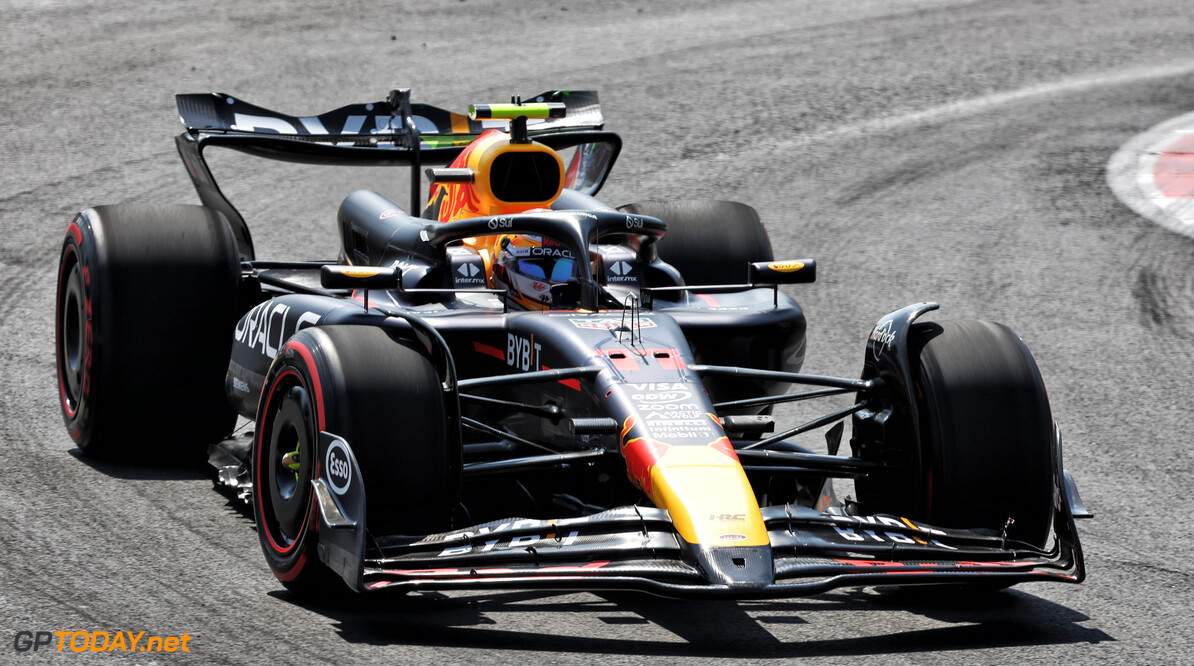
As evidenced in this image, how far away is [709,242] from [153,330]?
3.23 metres

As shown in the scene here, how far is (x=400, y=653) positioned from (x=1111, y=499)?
3.86 m

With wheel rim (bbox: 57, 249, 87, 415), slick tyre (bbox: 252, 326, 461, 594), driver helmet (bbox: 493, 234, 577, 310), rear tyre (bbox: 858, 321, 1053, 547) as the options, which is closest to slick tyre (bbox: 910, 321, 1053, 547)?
rear tyre (bbox: 858, 321, 1053, 547)

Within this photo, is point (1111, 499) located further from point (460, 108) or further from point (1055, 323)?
point (460, 108)

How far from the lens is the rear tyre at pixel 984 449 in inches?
242

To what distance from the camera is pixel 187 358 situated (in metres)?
8.11

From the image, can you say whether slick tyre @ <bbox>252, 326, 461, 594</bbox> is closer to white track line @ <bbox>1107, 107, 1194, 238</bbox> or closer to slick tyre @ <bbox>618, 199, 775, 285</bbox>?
slick tyre @ <bbox>618, 199, 775, 285</bbox>

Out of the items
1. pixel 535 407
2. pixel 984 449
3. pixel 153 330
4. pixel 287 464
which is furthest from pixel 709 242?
pixel 287 464

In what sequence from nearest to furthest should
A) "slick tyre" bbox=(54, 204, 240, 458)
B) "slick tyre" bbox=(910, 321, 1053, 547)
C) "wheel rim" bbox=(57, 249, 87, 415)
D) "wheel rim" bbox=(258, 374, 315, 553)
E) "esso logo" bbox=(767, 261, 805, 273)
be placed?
"wheel rim" bbox=(258, 374, 315, 553) → "slick tyre" bbox=(910, 321, 1053, 547) → "esso logo" bbox=(767, 261, 805, 273) → "slick tyre" bbox=(54, 204, 240, 458) → "wheel rim" bbox=(57, 249, 87, 415)

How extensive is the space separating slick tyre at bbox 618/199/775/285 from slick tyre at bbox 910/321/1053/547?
3165 mm

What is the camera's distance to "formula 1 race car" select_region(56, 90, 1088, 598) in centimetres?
557

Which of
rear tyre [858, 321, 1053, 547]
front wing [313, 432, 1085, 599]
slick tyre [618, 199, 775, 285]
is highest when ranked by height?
slick tyre [618, 199, 775, 285]

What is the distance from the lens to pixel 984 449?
6.15 m

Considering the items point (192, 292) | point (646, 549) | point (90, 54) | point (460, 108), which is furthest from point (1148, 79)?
point (646, 549)

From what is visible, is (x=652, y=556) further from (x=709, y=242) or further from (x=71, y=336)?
(x=71, y=336)
